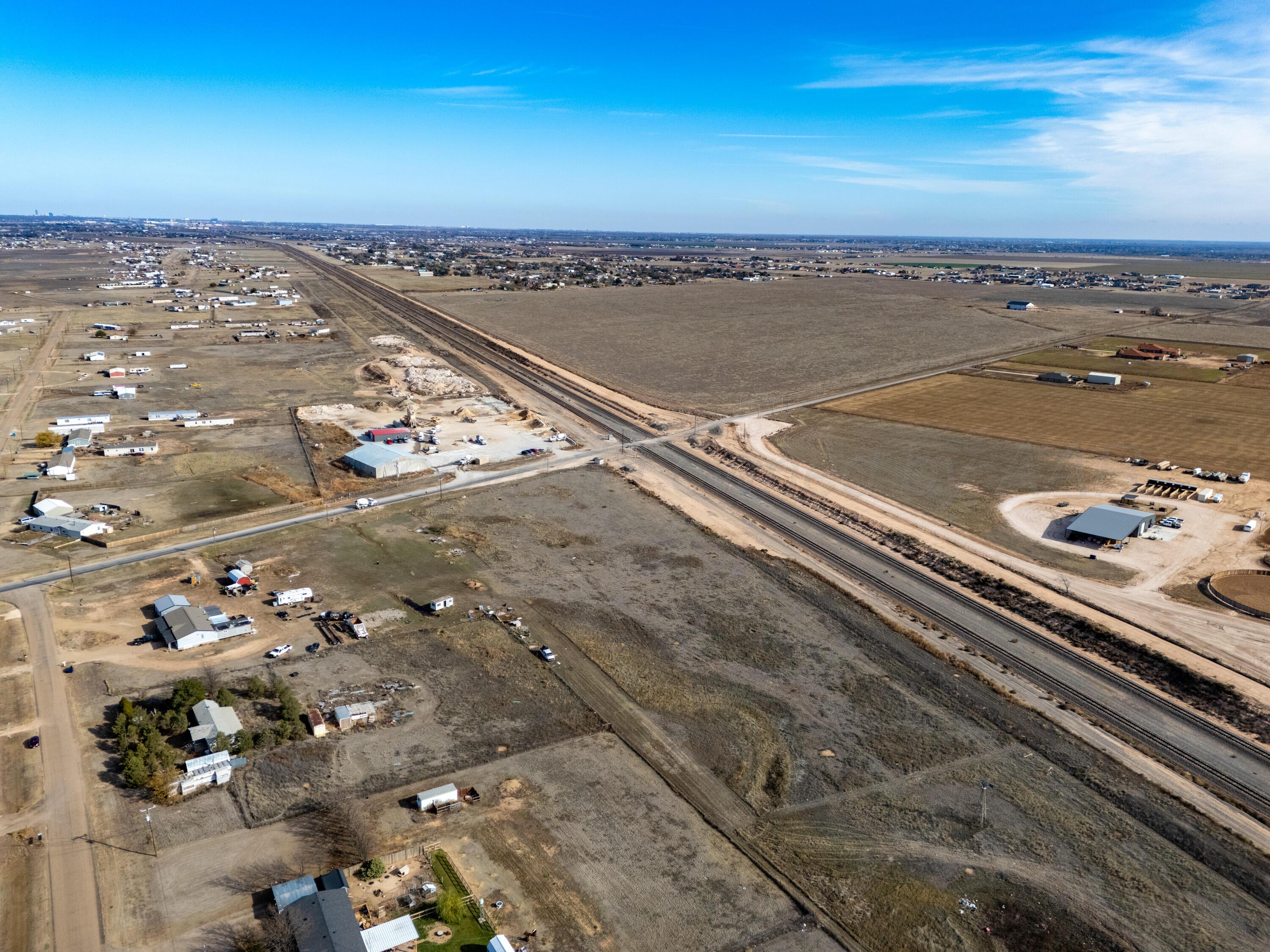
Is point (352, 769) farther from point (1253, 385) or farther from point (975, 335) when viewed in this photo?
point (975, 335)

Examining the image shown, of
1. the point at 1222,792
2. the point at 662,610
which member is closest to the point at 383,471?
the point at 662,610

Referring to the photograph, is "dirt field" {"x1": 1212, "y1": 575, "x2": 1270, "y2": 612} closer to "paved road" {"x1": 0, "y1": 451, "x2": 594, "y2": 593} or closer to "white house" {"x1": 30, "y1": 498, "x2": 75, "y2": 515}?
"paved road" {"x1": 0, "y1": 451, "x2": 594, "y2": 593}

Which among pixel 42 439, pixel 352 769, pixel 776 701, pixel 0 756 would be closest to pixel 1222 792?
pixel 776 701

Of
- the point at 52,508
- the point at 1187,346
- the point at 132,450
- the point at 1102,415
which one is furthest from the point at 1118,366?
the point at 52,508

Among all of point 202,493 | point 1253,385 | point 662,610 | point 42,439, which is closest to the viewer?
point 662,610

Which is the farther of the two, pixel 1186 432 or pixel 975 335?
pixel 975 335

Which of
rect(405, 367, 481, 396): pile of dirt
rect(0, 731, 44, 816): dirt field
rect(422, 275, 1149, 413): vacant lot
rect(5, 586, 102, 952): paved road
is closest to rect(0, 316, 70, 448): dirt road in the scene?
rect(405, 367, 481, 396): pile of dirt

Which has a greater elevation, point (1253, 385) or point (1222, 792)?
point (1253, 385)

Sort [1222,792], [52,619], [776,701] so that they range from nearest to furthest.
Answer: [1222,792], [776,701], [52,619]
